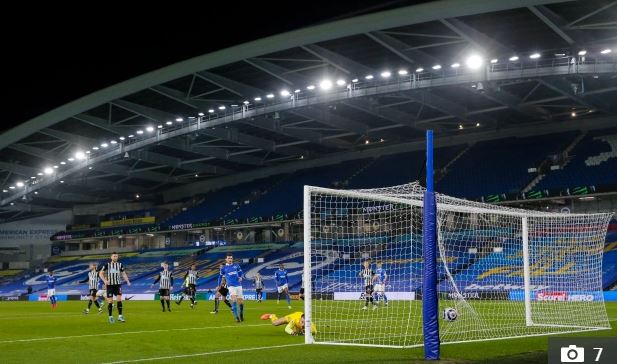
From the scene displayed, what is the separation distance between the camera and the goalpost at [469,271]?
12781 mm

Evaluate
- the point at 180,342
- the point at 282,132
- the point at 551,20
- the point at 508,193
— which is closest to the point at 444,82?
the point at 551,20

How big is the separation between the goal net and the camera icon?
545 cm

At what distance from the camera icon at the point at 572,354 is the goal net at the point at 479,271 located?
5.45 metres

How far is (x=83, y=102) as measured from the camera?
38938mm

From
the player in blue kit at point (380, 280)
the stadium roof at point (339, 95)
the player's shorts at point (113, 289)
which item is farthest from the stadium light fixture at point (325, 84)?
the player's shorts at point (113, 289)

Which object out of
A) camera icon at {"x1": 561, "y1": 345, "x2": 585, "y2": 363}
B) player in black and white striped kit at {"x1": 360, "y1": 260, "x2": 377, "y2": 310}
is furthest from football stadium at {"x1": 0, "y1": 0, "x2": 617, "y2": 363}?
player in black and white striped kit at {"x1": 360, "y1": 260, "x2": 377, "y2": 310}

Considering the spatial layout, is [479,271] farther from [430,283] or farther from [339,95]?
[430,283]

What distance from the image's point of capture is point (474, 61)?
32.2 m

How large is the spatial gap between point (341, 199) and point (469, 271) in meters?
12.1

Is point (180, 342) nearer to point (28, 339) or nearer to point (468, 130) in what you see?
point (28, 339)

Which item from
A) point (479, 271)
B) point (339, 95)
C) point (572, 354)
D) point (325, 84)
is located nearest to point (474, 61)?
point (339, 95)

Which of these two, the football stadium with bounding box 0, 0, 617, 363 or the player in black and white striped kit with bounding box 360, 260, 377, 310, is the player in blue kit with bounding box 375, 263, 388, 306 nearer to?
the football stadium with bounding box 0, 0, 617, 363

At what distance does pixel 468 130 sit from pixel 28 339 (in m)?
41.7

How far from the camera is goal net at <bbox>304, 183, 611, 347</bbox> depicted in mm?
14473
